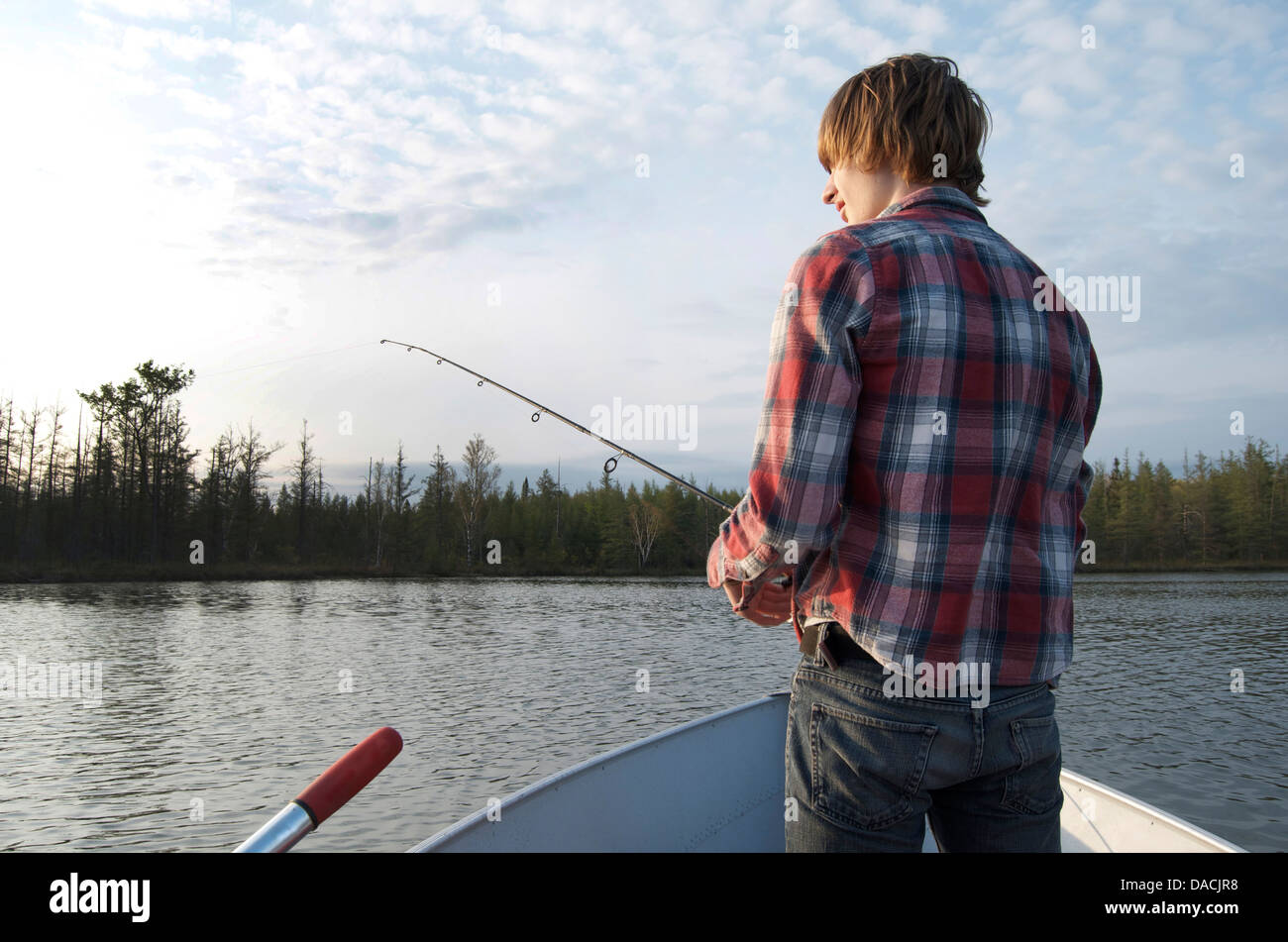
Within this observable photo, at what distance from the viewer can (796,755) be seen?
1.31m

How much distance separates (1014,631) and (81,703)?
49.0ft

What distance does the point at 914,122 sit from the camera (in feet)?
4.56

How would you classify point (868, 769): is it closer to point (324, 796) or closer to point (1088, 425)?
point (1088, 425)

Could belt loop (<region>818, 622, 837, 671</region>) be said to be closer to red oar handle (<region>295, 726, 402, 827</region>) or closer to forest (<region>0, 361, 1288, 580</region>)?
red oar handle (<region>295, 726, 402, 827</region>)

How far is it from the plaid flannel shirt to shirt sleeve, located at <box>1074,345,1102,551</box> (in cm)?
19

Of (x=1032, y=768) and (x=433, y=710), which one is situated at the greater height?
(x=1032, y=768)

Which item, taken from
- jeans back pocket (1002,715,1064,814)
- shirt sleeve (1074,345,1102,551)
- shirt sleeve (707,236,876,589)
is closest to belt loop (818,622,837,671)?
shirt sleeve (707,236,876,589)

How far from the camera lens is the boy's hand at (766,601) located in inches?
56.3

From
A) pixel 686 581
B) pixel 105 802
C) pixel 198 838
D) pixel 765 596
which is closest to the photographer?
pixel 765 596

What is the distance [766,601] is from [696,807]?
2.16 metres

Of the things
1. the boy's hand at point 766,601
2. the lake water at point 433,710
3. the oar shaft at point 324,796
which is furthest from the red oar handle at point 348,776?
the lake water at point 433,710

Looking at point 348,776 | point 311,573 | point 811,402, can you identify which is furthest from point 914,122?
point 311,573
